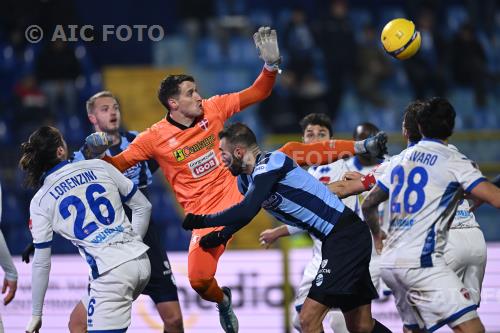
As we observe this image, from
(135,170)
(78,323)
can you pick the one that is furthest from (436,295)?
(135,170)

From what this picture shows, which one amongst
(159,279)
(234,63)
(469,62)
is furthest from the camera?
(234,63)

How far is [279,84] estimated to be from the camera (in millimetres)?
13836

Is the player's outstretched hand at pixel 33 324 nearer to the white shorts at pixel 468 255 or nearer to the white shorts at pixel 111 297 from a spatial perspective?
the white shorts at pixel 111 297

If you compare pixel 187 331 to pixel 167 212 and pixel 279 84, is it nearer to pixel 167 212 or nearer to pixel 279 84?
pixel 167 212

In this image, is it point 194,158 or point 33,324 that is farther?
point 194,158

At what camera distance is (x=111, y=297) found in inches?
234

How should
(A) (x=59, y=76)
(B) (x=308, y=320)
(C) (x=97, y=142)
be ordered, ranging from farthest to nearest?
1. (A) (x=59, y=76)
2. (C) (x=97, y=142)
3. (B) (x=308, y=320)

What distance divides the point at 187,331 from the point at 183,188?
110 inches

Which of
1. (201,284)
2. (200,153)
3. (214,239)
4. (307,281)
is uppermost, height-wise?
(200,153)

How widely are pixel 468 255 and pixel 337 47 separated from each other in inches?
295

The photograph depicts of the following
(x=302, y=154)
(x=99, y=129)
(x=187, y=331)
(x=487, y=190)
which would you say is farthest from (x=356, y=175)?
(x=187, y=331)

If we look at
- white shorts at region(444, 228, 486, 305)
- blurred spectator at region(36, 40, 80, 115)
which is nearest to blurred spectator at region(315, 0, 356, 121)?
blurred spectator at region(36, 40, 80, 115)

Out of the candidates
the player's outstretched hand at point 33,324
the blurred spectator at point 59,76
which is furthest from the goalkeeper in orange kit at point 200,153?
the blurred spectator at point 59,76

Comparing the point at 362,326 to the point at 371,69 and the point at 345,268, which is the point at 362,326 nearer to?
the point at 345,268
